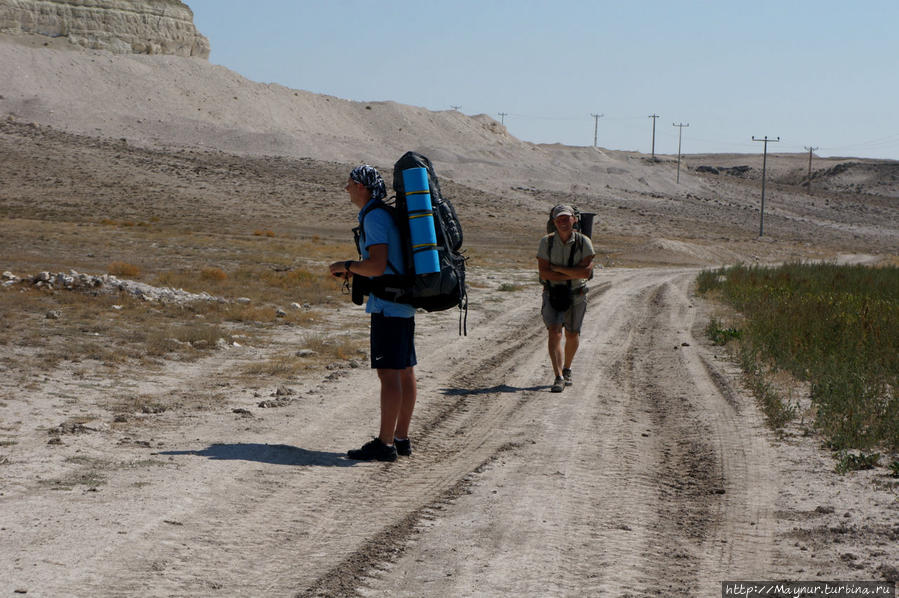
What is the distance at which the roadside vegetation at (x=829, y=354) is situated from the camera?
7.27 metres

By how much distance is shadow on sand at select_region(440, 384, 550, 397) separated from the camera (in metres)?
9.18

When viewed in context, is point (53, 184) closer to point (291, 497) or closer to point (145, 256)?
point (145, 256)

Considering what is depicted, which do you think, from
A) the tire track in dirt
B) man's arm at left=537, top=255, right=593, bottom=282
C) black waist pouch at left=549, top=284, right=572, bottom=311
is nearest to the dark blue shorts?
the tire track in dirt

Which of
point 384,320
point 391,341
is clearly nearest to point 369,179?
A: point 384,320

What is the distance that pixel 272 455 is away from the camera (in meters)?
6.50

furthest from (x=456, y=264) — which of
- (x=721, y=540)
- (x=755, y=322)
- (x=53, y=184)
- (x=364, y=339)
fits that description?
(x=53, y=184)

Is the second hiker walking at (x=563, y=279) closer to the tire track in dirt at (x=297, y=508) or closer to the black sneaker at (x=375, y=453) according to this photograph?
the tire track in dirt at (x=297, y=508)

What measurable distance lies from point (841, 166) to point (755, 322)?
139 m

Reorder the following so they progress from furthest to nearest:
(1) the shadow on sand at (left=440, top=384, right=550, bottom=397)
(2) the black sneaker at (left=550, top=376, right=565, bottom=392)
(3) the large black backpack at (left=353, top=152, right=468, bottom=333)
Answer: (2) the black sneaker at (left=550, top=376, right=565, bottom=392)
(1) the shadow on sand at (left=440, top=384, right=550, bottom=397)
(3) the large black backpack at (left=353, top=152, right=468, bottom=333)

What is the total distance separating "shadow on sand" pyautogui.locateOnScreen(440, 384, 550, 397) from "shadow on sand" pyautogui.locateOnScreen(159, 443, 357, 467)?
8.73 feet

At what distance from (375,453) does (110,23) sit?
10514 cm

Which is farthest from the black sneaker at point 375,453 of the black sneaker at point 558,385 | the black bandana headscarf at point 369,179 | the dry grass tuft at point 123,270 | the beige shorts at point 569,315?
the dry grass tuft at point 123,270

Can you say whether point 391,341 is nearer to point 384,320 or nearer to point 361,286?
point 384,320

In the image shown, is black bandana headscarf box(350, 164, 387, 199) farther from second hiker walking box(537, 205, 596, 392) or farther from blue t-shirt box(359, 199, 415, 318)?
second hiker walking box(537, 205, 596, 392)
